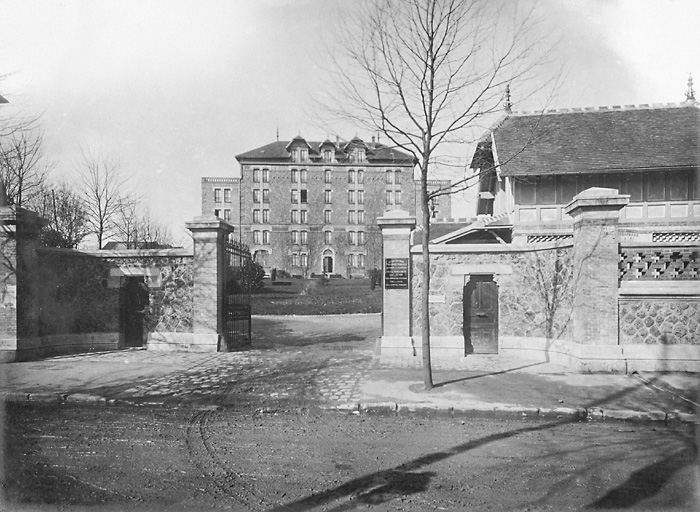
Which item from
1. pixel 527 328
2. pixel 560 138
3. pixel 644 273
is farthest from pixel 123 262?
pixel 560 138

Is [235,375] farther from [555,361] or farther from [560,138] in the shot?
[560,138]

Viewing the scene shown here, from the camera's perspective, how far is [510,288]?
1073cm

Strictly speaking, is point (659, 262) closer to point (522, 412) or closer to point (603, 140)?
point (522, 412)

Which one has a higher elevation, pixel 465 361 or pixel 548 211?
pixel 548 211

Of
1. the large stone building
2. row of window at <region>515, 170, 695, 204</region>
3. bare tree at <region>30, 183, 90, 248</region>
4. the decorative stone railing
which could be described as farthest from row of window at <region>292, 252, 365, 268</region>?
the decorative stone railing

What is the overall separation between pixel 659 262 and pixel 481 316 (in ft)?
12.6

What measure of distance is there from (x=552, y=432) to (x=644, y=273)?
5048 mm

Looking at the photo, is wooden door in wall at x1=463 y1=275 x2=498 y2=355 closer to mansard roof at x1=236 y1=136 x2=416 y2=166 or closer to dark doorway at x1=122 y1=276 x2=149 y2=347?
dark doorway at x1=122 y1=276 x2=149 y2=347

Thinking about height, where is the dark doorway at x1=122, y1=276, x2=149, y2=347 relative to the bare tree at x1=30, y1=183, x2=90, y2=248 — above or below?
below

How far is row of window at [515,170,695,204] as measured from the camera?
16.5 metres

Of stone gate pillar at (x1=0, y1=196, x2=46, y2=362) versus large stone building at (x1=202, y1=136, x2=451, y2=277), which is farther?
large stone building at (x1=202, y1=136, x2=451, y2=277)

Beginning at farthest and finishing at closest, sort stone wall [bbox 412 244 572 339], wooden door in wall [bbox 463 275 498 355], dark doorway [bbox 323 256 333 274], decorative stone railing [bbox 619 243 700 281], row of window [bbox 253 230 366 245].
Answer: dark doorway [bbox 323 256 333 274] < row of window [bbox 253 230 366 245] < wooden door in wall [bbox 463 275 498 355] < stone wall [bbox 412 244 572 339] < decorative stone railing [bbox 619 243 700 281]

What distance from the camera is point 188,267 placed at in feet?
38.7

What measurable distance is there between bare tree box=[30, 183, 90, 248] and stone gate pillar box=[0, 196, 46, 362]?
39.6 feet
